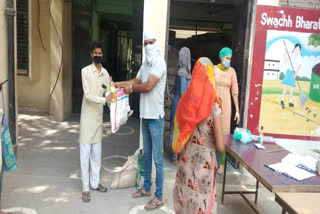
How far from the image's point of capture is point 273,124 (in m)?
4.22

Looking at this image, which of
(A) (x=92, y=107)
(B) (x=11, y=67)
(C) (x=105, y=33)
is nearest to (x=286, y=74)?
(A) (x=92, y=107)

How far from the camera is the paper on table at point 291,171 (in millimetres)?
2287

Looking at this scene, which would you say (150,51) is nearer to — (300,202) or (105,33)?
(300,202)

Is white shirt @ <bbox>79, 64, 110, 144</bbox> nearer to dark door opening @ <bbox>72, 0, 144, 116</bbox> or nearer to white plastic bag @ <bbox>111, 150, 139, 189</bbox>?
white plastic bag @ <bbox>111, 150, 139, 189</bbox>

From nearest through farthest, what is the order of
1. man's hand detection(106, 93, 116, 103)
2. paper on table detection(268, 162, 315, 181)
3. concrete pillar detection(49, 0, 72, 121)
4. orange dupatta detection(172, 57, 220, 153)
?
orange dupatta detection(172, 57, 220, 153) < paper on table detection(268, 162, 315, 181) < man's hand detection(106, 93, 116, 103) < concrete pillar detection(49, 0, 72, 121)

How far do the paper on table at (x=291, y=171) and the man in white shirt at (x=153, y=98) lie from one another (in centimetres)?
128

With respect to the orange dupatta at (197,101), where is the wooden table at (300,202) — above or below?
below

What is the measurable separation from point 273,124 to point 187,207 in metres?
2.49

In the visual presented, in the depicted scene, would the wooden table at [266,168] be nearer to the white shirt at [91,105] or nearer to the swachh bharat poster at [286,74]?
the swachh bharat poster at [286,74]

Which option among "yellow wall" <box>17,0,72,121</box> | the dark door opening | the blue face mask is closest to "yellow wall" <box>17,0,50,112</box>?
"yellow wall" <box>17,0,72,121</box>

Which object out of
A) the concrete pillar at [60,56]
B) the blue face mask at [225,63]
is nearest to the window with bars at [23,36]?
the concrete pillar at [60,56]

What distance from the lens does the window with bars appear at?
680 centimetres

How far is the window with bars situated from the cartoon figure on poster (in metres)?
5.44

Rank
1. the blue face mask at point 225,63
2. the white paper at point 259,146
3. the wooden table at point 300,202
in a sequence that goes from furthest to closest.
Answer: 1. the blue face mask at point 225,63
2. the white paper at point 259,146
3. the wooden table at point 300,202
